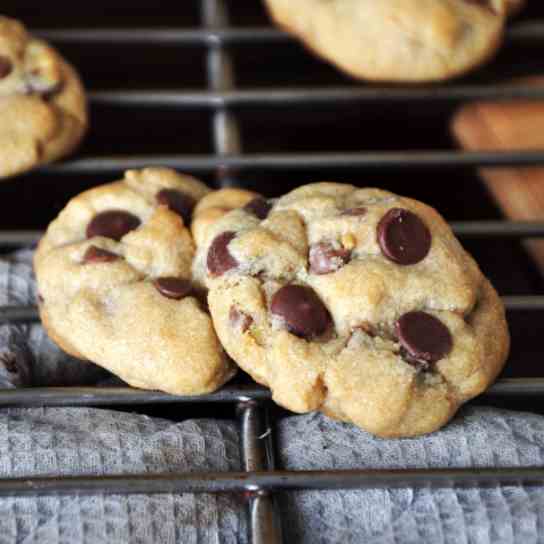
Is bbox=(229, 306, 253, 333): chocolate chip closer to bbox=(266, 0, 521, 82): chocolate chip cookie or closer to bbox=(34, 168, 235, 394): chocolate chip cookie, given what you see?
bbox=(34, 168, 235, 394): chocolate chip cookie

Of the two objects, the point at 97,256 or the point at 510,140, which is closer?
the point at 97,256

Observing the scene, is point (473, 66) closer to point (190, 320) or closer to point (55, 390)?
point (190, 320)

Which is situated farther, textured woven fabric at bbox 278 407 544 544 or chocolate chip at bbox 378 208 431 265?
chocolate chip at bbox 378 208 431 265

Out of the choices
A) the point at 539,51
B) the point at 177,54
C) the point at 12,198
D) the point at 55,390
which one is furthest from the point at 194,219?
the point at 539,51

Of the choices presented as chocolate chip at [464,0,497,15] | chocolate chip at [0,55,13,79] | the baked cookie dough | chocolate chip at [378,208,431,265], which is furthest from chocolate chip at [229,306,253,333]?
chocolate chip at [464,0,497,15]

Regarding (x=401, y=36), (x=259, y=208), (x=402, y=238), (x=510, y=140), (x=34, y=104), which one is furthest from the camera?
(x=510, y=140)

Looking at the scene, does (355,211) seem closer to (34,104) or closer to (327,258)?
(327,258)

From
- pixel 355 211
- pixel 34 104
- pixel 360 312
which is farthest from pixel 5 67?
pixel 360 312
